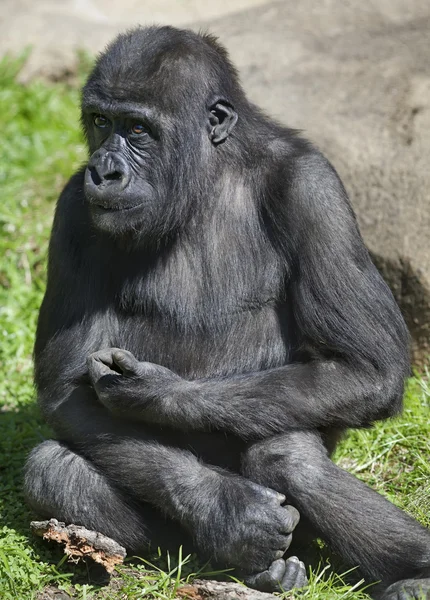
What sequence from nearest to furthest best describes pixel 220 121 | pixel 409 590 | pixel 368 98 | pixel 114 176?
pixel 409 590
pixel 114 176
pixel 220 121
pixel 368 98

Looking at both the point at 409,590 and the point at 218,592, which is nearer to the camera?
Answer: the point at 409,590

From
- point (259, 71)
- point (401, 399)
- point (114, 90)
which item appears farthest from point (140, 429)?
point (259, 71)

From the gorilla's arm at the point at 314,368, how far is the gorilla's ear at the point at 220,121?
0.45 m

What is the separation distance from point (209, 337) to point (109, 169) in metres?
1.04

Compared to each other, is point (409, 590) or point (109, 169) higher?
point (109, 169)

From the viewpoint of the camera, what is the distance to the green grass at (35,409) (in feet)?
15.4

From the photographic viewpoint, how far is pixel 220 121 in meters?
5.03

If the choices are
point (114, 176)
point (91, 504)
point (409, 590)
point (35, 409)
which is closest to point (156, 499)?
point (91, 504)

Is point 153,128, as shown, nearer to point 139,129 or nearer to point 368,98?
point 139,129

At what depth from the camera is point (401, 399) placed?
483cm

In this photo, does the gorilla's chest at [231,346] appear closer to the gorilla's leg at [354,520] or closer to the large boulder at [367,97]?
the gorilla's leg at [354,520]

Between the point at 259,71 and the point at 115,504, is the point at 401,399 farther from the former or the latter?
the point at 259,71

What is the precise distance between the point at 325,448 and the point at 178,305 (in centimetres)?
108

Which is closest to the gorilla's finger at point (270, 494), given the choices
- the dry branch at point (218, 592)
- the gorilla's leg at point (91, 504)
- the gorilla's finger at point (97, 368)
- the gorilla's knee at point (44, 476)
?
the dry branch at point (218, 592)
